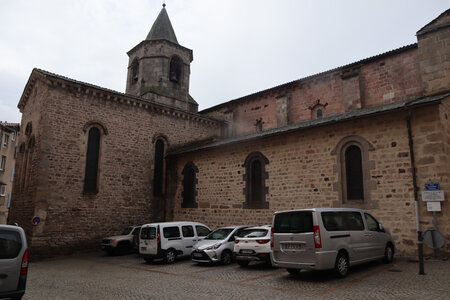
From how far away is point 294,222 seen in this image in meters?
8.02

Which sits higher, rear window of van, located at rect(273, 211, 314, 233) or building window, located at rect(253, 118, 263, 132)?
building window, located at rect(253, 118, 263, 132)

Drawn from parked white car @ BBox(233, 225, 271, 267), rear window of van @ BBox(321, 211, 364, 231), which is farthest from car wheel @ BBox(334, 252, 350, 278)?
parked white car @ BBox(233, 225, 271, 267)

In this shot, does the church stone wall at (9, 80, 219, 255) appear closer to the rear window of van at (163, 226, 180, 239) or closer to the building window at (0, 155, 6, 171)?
the rear window of van at (163, 226, 180, 239)

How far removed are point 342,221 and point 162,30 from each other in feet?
70.4

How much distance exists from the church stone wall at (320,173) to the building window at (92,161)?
15.5 ft

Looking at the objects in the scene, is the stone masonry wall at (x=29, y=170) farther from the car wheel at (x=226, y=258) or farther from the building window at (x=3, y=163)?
the building window at (x=3, y=163)

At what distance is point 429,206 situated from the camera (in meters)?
9.75

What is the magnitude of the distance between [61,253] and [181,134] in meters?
9.39

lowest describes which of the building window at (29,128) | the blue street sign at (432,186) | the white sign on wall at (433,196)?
the white sign on wall at (433,196)

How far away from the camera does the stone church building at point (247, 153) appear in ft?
35.0

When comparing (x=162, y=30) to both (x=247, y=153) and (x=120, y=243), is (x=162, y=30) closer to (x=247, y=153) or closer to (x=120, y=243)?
(x=247, y=153)

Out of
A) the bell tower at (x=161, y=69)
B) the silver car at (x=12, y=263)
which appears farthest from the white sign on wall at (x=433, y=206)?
the bell tower at (x=161, y=69)

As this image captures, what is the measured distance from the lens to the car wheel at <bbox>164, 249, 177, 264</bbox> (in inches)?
456

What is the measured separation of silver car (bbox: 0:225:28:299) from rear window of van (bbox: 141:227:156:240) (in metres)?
6.50
